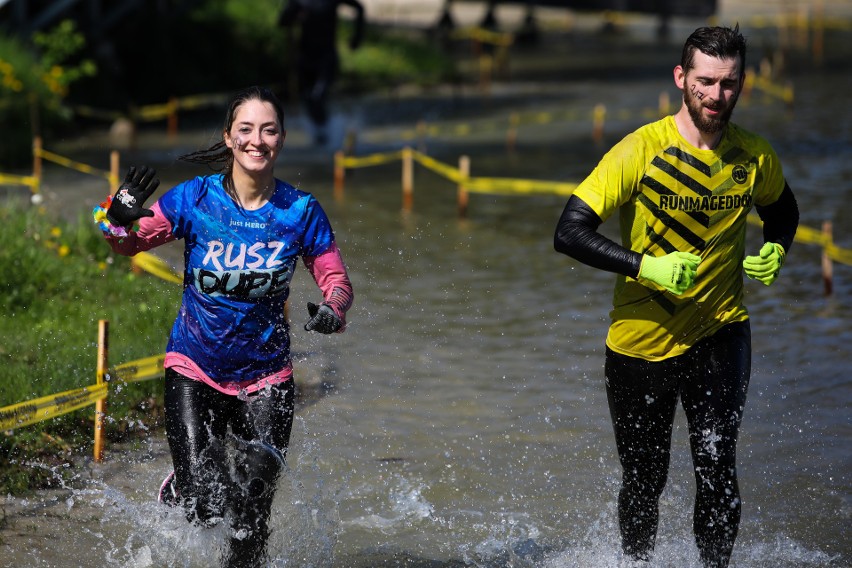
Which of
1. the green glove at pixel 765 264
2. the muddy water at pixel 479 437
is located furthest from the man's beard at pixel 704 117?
the muddy water at pixel 479 437

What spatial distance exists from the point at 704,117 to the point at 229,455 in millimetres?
2057

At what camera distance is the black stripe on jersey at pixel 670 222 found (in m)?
4.92

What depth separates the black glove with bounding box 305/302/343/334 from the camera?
187 inches

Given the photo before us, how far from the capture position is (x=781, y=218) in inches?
206

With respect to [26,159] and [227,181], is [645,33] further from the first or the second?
[227,181]

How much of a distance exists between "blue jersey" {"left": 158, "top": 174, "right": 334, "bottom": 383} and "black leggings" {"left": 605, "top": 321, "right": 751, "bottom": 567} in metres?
1.26

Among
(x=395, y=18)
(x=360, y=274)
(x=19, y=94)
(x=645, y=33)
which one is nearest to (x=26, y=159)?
(x=19, y=94)

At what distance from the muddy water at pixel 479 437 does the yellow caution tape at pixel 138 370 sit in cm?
35

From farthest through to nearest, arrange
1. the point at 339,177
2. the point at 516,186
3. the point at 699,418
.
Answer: the point at 339,177, the point at 516,186, the point at 699,418

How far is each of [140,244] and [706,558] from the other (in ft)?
7.80

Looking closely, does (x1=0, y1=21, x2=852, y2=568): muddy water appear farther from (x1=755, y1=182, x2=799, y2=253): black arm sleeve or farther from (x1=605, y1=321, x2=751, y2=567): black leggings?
(x1=755, y1=182, x2=799, y2=253): black arm sleeve

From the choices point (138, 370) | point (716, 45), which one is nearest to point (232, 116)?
point (716, 45)

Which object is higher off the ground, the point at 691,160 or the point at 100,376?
the point at 691,160

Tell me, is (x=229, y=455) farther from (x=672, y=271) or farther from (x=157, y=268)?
(x=157, y=268)
